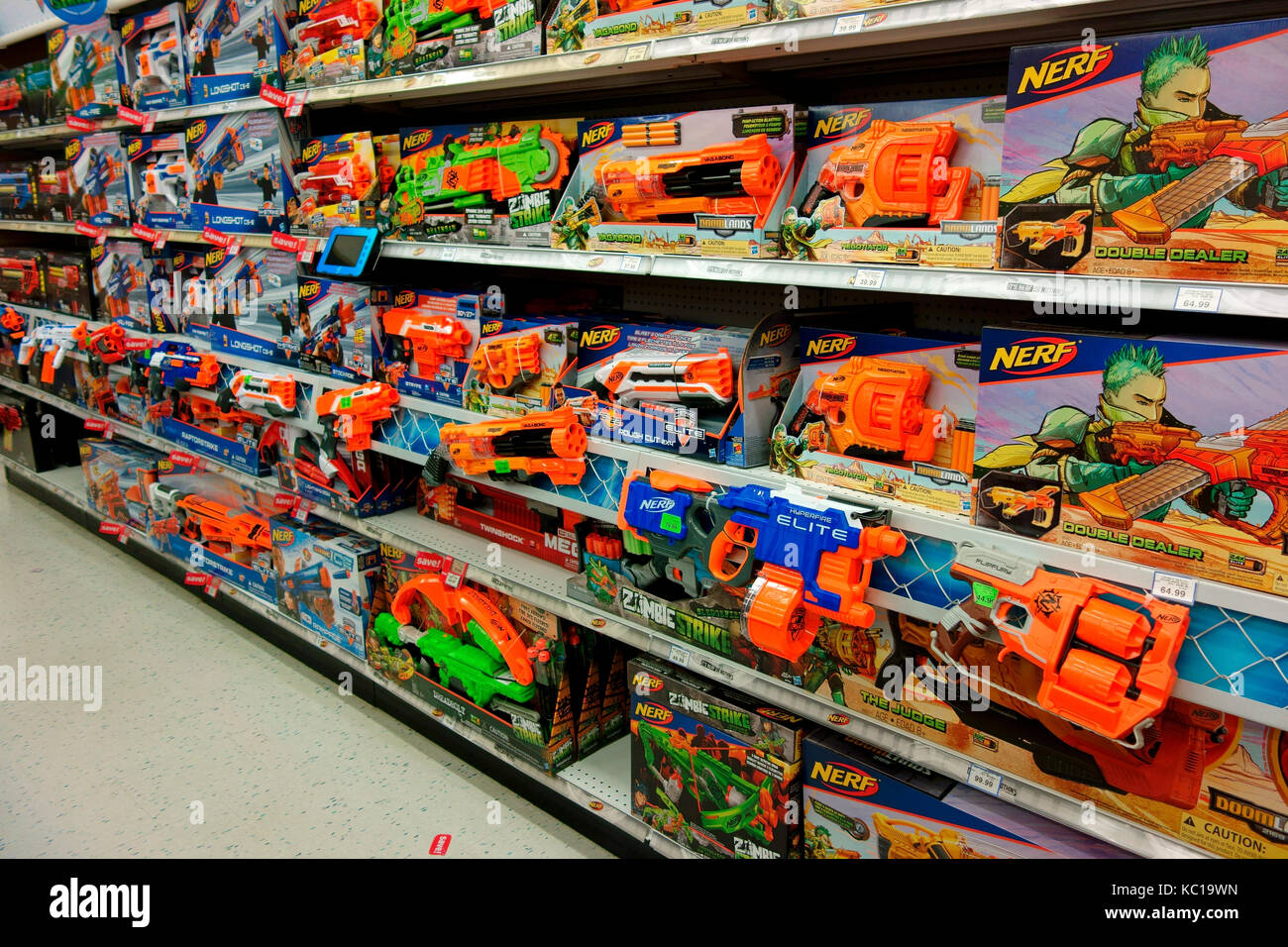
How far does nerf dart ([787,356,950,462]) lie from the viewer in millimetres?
1470

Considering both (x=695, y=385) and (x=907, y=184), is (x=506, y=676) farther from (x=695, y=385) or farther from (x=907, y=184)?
(x=907, y=184)

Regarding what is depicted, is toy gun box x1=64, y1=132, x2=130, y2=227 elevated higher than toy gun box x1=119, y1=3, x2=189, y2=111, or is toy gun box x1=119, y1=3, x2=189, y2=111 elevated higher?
toy gun box x1=119, y1=3, x2=189, y2=111

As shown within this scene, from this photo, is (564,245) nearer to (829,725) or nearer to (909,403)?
(909,403)

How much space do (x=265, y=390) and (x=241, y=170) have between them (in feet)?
2.63

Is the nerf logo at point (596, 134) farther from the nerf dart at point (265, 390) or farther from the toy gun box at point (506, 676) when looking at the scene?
the nerf dart at point (265, 390)

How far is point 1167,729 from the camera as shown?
1.26 metres

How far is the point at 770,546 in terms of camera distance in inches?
60.6

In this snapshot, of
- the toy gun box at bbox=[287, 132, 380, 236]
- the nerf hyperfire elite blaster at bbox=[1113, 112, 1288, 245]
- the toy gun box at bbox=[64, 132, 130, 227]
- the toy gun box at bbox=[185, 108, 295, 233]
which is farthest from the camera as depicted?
the toy gun box at bbox=[64, 132, 130, 227]

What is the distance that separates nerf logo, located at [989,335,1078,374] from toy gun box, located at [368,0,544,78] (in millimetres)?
1277

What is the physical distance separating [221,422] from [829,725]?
293 centimetres

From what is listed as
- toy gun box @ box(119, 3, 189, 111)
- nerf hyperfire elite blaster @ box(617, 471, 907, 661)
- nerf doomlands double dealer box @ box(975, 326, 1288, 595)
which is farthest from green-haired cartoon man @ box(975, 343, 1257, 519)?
toy gun box @ box(119, 3, 189, 111)

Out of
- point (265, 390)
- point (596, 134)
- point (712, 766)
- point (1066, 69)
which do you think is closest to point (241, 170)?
point (265, 390)

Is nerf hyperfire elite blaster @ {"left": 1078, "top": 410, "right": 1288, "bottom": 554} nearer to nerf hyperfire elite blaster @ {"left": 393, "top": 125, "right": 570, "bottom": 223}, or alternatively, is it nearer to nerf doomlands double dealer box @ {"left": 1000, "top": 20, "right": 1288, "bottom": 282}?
Result: nerf doomlands double dealer box @ {"left": 1000, "top": 20, "right": 1288, "bottom": 282}
